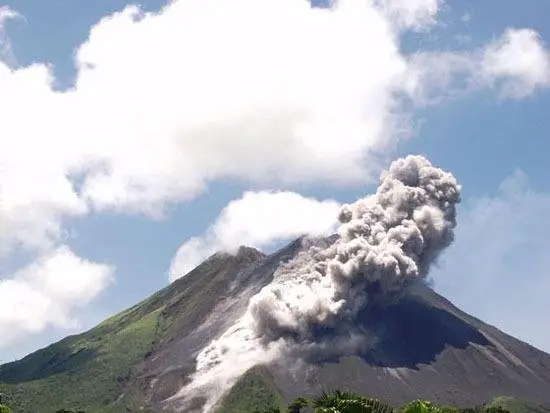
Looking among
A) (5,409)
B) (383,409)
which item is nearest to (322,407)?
(383,409)

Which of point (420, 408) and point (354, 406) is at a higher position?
point (354, 406)

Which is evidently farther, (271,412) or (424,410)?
(271,412)

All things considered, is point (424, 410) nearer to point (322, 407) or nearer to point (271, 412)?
point (322, 407)

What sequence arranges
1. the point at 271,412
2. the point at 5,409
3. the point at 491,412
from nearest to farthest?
1. the point at 5,409
2. the point at 491,412
3. the point at 271,412

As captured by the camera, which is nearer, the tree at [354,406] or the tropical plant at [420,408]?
the tree at [354,406]

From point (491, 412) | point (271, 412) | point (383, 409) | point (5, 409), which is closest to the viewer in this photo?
point (383, 409)

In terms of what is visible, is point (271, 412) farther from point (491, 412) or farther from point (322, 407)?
point (322, 407)

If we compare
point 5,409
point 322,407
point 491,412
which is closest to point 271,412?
point 491,412

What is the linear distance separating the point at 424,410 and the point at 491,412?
4440cm

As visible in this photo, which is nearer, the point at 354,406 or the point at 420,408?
the point at 354,406

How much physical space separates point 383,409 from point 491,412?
4560 cm

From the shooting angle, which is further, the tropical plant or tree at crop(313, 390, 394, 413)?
the tropical plant

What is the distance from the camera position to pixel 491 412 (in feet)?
220

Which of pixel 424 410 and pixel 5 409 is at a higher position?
pixel 5 409
